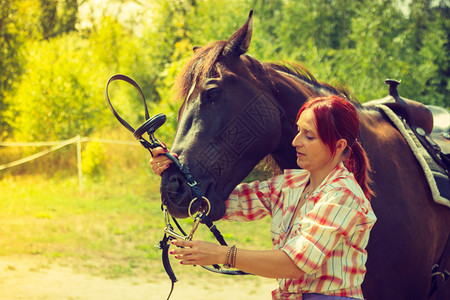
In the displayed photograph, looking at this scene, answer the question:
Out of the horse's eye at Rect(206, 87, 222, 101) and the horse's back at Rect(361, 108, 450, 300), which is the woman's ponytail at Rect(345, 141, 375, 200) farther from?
the horse's eye at Rect(206, 87, 222, 101)

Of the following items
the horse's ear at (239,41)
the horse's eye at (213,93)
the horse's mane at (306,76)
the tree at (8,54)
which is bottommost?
the horse's eye at (213,93)

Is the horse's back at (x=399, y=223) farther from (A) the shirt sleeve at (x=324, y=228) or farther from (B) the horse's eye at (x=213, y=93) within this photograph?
(B) the horse's eye at (x=213, y=93)

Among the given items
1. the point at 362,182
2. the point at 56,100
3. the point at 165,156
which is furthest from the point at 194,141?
the point at 56,100

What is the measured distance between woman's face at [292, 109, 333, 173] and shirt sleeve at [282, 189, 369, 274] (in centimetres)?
16

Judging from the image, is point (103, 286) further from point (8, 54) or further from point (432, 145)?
point (8, 54)

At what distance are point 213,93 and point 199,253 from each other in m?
0.71

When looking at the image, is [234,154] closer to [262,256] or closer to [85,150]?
Answer: [262,256]

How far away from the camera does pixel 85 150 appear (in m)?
12.1

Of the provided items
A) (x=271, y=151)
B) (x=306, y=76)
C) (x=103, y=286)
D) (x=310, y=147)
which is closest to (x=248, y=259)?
(x=310, y=147)

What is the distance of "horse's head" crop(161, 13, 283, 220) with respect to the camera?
1.93 metres

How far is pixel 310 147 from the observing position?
1.74 metres

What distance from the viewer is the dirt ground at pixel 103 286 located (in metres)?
4.68

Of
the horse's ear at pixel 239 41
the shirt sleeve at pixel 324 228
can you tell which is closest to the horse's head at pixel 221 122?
the horse's ear at pixel 239 41

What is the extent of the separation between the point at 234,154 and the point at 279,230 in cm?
39
